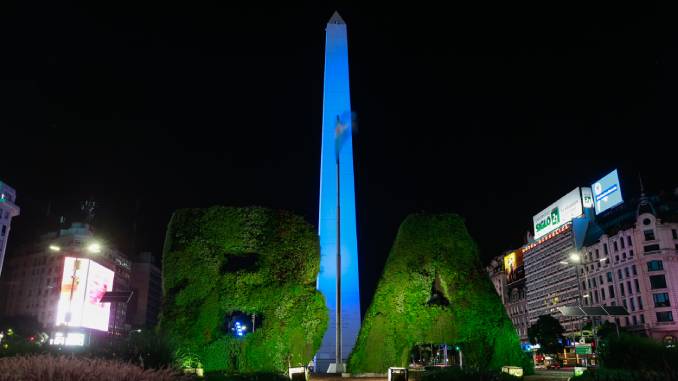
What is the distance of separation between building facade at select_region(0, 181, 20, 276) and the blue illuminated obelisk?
61.8 meters

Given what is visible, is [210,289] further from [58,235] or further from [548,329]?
[58,235]

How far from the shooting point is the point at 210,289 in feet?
74.0

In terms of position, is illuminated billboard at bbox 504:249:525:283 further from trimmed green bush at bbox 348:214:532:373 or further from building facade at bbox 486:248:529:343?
trimmed green bush at bbox 348:214:532:373

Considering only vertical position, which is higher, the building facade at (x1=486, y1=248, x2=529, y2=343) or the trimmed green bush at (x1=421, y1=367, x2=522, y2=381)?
the building facade at (x1=486, y1=248, x2=529, y2=343)

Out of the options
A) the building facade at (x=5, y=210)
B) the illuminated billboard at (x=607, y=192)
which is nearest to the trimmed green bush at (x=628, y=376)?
the illuminated billboard at (x=607, y=192)

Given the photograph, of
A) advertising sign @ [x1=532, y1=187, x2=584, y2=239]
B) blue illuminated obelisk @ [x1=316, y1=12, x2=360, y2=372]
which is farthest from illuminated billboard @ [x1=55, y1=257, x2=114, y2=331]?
advertising sign @ [x1=532, y1=187, x2=584, y2=239]

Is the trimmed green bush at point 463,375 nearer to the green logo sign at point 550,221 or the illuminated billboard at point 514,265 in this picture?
the green logo sign at point 550,221

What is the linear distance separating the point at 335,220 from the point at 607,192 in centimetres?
5216

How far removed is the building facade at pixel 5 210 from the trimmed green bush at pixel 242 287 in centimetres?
6644

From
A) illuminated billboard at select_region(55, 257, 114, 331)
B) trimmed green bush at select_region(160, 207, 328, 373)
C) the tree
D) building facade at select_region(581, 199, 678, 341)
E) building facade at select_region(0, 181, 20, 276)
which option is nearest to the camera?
trimmed green bush at select_region(160, 207, 328, 373)

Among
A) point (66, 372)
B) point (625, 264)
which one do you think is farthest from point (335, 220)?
point (625, 264)

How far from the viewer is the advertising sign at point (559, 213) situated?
282 ft

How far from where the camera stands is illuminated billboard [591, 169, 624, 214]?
71.0m

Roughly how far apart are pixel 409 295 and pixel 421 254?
177cm
